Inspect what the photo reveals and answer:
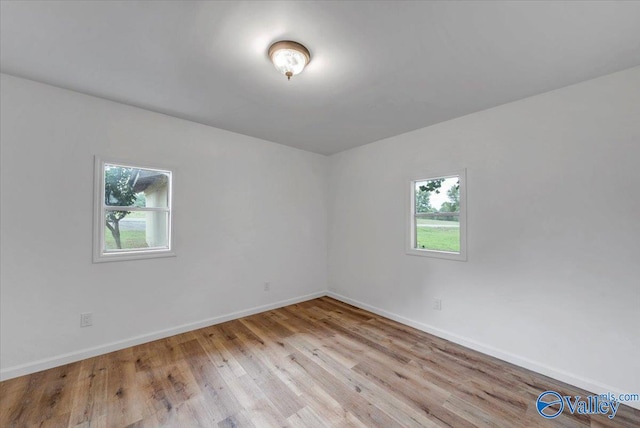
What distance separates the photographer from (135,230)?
276 centimetres

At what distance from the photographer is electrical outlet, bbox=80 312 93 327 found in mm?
2373

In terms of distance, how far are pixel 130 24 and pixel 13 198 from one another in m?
1.89

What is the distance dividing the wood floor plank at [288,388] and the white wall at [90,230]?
32cm

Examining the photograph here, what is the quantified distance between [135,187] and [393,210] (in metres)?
3.22

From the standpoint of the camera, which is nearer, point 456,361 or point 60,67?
point 60,67

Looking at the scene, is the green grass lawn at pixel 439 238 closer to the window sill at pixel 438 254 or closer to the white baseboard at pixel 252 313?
the window sill at pixel 438 254

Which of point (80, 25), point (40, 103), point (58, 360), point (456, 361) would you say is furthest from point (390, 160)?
point (58, 360)

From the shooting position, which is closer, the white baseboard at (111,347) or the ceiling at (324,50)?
the ceiling at (324,50)

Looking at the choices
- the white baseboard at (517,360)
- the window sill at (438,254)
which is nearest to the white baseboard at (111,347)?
the white baseboard at (517,360)

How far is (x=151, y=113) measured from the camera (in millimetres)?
2781

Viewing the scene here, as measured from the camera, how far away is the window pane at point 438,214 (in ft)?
9.58

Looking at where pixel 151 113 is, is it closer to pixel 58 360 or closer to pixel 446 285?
pixel 58 360

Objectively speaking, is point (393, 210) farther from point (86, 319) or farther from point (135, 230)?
point (86, 319)
